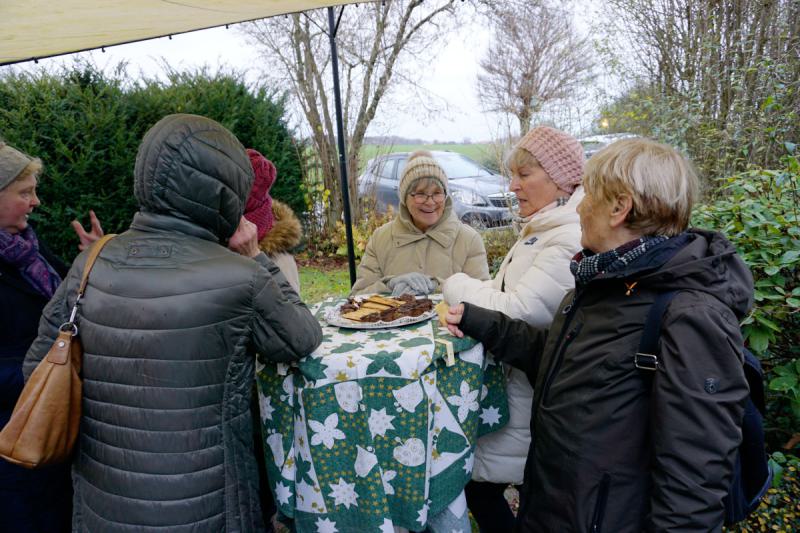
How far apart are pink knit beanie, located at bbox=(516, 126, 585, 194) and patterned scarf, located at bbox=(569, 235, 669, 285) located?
62 cm

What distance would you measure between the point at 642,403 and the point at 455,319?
695 millimetres

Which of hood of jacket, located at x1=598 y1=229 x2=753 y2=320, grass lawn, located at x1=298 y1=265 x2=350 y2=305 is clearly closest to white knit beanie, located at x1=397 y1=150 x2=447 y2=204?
hood of jacket, located at x1=598 y1=229 x2=753 y2=320

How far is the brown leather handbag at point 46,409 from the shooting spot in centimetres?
141

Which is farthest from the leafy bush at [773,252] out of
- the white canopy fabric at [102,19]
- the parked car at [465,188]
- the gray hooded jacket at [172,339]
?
the parked car at [465,188]

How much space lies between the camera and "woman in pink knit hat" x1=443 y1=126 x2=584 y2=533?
74.7 inches

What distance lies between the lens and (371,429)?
173 cm

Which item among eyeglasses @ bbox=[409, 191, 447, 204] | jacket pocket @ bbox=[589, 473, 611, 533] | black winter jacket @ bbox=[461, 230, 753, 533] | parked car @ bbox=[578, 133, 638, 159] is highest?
parked car @ bbox=[578, 133, 638, 159]

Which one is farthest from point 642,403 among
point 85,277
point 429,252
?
point 429,252

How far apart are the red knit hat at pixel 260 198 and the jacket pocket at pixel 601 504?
1.85 metres

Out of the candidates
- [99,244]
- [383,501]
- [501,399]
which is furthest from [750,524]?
[99,244]

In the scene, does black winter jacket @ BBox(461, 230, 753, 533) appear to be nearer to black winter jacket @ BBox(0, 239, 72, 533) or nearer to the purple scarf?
black winter jacket @ BBox(0, 239, 72, 533)

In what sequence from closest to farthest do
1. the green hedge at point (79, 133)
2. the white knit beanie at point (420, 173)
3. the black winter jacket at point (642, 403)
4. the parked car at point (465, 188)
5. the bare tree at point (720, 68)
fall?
the black winter jacket at point (642, 403) → the white knit beanie at point (420, 173) → the bare tree at point (720, 68) → the green hedge at point (79, 133) → the parked car at point (465, 188)

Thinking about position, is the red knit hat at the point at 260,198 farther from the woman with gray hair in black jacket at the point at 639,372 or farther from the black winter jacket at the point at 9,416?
the woman with gray hair in black jacket at the point at 639,372

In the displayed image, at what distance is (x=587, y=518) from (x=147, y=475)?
48.8 inches
